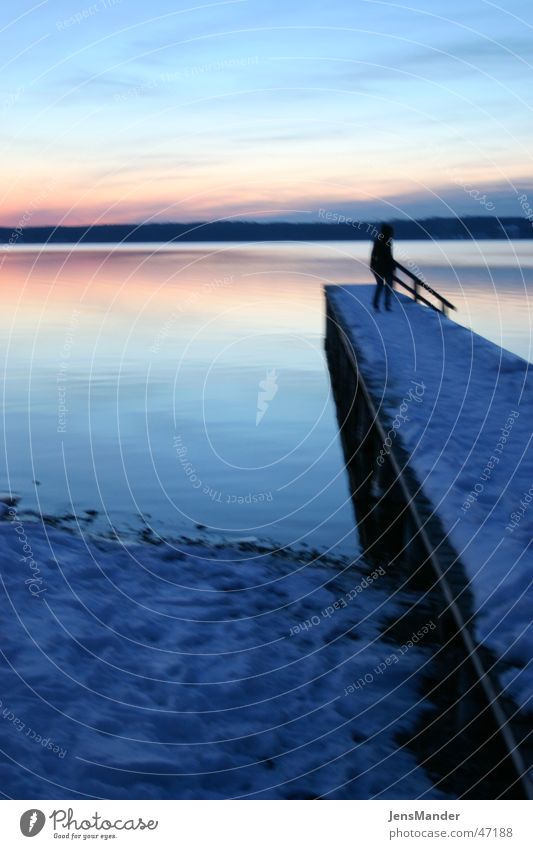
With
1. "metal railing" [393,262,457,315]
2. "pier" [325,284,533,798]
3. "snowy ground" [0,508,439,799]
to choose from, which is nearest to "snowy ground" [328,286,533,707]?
"pier" [325,284,533,798]

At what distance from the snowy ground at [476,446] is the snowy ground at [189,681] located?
1.22 meters

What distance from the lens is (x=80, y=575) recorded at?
793 centimetres

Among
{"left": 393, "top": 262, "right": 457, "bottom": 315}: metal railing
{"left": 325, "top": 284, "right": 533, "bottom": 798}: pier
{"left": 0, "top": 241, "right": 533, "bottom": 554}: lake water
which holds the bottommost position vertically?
{"left": 0, "top": 241, "right": 533, "bottom": 554}: lake water

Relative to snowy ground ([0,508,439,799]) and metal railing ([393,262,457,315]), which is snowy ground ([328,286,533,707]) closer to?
snowy ground ([0,508,439,799])

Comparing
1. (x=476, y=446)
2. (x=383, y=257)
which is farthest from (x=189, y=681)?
(x=383, y=257)

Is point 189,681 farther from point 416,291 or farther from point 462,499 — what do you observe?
point 416,291

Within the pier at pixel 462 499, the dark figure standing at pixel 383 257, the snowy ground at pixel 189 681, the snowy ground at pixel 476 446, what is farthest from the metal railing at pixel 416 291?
the snowy ground at pixel 189 681

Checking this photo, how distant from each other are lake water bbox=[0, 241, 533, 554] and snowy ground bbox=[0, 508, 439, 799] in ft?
10.4

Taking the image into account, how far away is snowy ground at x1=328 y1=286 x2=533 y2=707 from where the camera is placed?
550 cm

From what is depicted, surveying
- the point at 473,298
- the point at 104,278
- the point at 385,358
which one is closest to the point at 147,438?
the point at 385,358

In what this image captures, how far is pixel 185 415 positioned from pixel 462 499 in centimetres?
1428

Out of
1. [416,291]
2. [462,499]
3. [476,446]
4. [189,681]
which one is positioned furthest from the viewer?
[416,291]

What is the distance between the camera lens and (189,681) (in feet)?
21.5

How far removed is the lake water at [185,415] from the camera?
43.8 feet
